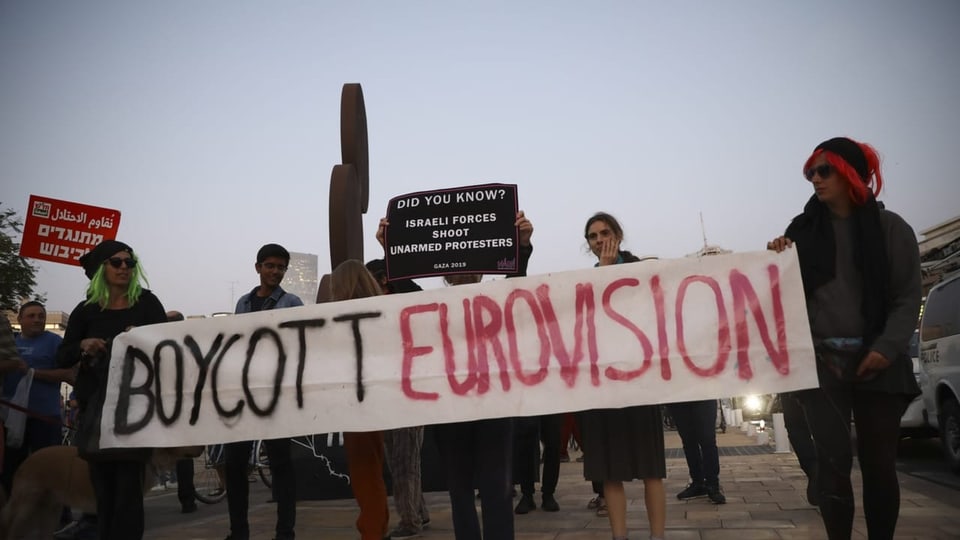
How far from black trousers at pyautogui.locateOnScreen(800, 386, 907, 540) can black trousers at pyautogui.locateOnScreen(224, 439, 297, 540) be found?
3204 millimetres

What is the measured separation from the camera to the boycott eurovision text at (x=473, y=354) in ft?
13.4

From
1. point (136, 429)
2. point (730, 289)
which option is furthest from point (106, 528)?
point (730, 289)

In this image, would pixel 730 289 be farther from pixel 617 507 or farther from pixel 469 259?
pixel 469 259

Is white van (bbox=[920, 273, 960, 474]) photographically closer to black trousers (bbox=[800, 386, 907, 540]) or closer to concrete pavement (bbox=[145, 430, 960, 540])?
concrete pavement (bbox=[145, 430, 960, 540])

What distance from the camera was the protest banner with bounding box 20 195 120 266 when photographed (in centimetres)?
1016

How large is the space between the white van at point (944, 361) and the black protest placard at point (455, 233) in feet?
17.8

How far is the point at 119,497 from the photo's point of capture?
4.08m

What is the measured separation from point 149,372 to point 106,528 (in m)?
0.94

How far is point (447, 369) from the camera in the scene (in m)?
4.30

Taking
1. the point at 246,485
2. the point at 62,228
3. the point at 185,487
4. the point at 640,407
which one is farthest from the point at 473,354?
the point at 62,228

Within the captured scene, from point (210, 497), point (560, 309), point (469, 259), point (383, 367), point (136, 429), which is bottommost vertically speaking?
point (210, 497)

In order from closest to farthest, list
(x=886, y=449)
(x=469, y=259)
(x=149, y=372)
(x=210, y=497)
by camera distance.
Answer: (x=886, y=449) → (x=149, y=372) → (x=469, y=259) → (x=210, y=497)

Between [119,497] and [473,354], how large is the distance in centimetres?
202

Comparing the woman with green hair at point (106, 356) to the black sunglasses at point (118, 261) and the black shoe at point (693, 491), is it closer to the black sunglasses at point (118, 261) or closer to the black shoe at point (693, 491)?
the black sunglasses at point (118, 261)
